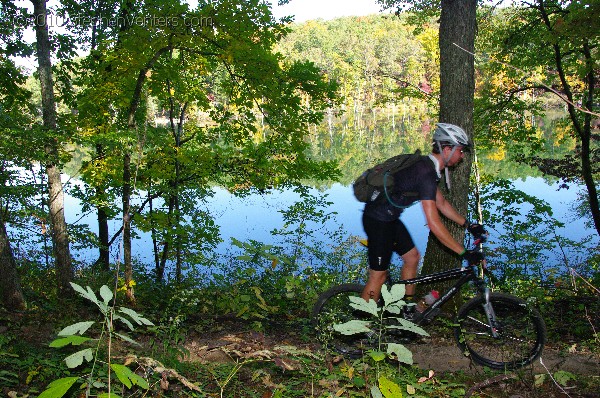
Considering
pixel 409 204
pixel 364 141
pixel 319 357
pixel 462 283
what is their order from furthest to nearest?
pixel 364 141
pixel 462 283
pixel 409 204
pixel 319 357

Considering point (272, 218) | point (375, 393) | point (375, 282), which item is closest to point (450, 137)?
point (375, 282)

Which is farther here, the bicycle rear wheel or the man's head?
the bicycle rear wheel

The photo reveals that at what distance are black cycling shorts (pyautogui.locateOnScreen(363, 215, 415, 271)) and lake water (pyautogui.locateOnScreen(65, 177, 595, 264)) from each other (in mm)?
12558

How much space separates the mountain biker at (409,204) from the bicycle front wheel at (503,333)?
24.5 inches

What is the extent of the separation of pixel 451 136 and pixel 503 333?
7.02 ft

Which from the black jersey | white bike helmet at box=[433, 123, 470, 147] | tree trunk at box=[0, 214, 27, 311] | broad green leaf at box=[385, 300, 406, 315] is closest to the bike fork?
the black jersey

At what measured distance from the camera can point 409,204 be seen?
4.43 meters

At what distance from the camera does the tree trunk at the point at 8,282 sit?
6309mm

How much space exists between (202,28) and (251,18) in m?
1.31

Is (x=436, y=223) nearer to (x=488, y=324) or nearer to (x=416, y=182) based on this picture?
(x=416, y=182)

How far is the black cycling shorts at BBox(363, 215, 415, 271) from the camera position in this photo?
4.61 m

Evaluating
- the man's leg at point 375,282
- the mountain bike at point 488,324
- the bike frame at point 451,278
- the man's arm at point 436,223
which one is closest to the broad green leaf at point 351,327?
the mountain bike at point 488,324

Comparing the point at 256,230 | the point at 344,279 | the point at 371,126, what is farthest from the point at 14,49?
the point at 371,126

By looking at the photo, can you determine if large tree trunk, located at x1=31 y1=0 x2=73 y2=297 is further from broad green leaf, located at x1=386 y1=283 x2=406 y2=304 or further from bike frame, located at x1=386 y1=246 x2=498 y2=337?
broad green leaf, located at x1=386 y1=283 x2=406 y2=304
